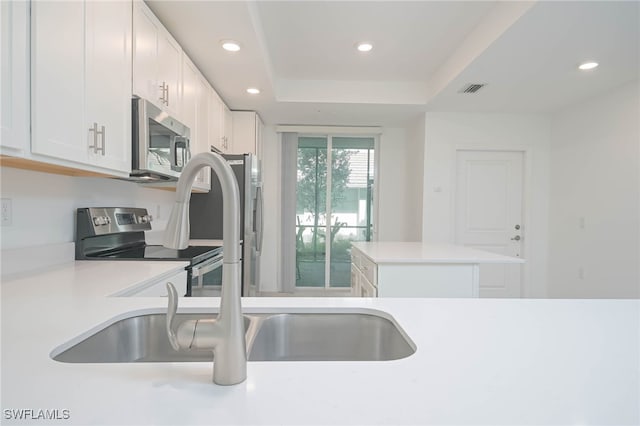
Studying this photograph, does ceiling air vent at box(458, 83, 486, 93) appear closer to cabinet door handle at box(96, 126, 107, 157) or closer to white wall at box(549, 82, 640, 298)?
→ white wall at box(549, 82, 640, 298)

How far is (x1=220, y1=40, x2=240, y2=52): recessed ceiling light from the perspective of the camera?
240 cm

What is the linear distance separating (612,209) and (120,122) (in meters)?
4.21

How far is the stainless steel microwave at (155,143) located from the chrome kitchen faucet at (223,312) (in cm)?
120

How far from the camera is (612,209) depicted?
3.26 meters

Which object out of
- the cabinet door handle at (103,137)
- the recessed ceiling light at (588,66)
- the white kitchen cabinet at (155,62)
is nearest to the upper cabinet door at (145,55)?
the white kitchen cabinet at (155,62)

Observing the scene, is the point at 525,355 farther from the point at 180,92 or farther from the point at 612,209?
the point at 612,209

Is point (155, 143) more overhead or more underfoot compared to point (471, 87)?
more underfoot

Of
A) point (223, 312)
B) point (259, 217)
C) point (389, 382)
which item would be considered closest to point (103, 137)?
point (223, 312)

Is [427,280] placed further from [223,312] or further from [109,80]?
[109,80]

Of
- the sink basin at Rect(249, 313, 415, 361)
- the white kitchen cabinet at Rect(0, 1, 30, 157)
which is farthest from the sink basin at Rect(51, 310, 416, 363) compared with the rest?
the white kitchen cabinet at Rect(0, 1, 30, 157)

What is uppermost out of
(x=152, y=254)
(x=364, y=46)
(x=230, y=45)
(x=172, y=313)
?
(x=364, y=46)

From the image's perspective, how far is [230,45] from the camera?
245 centimetres

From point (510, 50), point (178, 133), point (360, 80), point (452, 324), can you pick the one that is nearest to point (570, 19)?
point (510, 50)

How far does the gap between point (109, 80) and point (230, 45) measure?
3.64 feet
